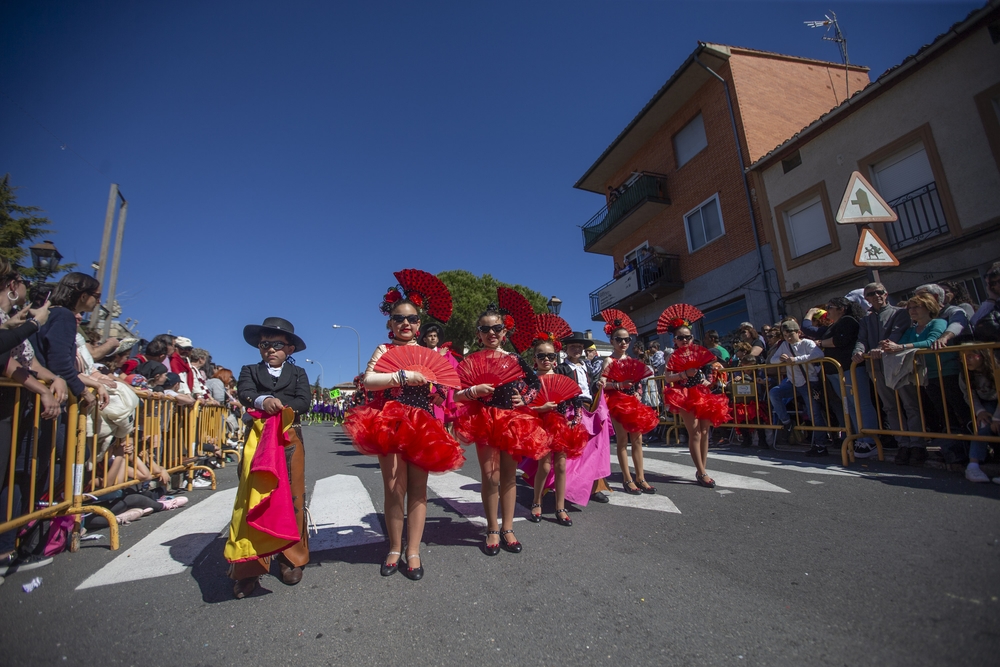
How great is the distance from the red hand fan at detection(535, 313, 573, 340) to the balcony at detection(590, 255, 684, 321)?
13170 mm

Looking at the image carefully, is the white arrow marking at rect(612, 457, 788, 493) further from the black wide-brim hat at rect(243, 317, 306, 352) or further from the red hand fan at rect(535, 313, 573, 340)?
the black wide-brim hat at rect(243, 317, 306, 352)

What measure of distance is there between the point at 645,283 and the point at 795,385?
11.9 m

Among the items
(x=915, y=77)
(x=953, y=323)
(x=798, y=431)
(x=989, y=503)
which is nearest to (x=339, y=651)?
(x=989, y=503)

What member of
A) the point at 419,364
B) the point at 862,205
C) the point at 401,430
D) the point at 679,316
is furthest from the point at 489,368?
the point at 862,205

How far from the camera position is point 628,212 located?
62.8 ft

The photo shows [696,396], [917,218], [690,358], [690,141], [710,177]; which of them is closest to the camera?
[696,396]

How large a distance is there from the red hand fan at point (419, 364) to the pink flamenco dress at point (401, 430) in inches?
3.2

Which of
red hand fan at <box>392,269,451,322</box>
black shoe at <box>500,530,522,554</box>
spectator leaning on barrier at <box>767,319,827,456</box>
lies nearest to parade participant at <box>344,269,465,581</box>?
red hand fan at <box>392,269,451,322</box>

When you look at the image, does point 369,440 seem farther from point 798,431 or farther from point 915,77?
point 915,77

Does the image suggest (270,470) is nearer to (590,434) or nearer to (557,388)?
(557,388)

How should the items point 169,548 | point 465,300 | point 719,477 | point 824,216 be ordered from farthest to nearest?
point 465,300 < point 824,216 < point 719,477 < point 169,548

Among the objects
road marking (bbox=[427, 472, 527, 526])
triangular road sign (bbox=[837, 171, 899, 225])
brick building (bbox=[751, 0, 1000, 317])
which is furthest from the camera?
brick building (bbox=[751, 0, 1000, 317])

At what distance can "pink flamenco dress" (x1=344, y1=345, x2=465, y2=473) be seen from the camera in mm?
2998

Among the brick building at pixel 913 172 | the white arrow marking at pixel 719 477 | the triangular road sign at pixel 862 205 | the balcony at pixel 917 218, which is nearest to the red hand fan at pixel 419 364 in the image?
the white arrow marking at pixel 719 477
